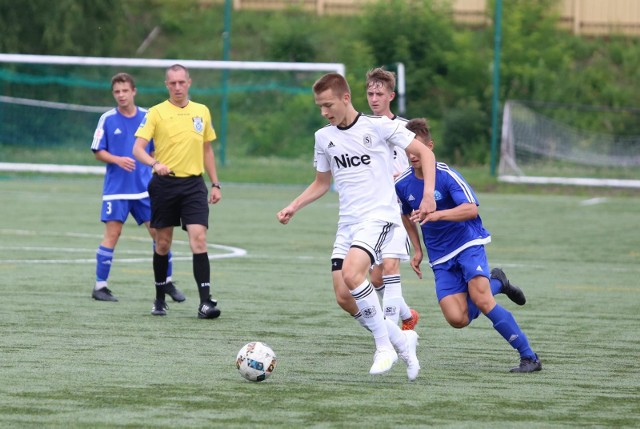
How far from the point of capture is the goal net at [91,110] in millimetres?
→ 28812

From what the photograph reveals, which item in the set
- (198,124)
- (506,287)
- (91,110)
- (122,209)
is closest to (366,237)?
(506,287)

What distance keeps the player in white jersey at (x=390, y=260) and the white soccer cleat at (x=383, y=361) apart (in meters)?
1.00

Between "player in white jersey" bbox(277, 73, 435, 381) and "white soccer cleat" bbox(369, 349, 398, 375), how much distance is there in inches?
0.4

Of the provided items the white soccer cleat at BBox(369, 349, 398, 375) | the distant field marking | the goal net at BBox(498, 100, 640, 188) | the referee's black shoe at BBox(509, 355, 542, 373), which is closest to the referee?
the white soccer cleat at BBox(369, 349, 398, 375)

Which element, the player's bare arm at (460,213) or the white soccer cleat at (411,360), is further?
the player's bare arm at (460,213)

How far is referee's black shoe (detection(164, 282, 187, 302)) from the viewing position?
10.9 m

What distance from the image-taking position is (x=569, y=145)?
103ft

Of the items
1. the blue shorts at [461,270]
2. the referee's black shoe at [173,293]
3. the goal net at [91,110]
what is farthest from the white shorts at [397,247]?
the goal net at [91,110]

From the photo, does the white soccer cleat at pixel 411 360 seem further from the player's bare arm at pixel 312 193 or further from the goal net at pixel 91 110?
the goal net at pixel 91 110

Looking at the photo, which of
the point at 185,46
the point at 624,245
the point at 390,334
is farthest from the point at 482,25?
the point at 390,334

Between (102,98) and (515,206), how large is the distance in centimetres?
1156

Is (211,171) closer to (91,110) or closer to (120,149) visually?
(120,149)

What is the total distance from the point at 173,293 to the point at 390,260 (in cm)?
290

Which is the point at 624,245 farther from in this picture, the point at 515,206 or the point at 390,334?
the point at 390,334
